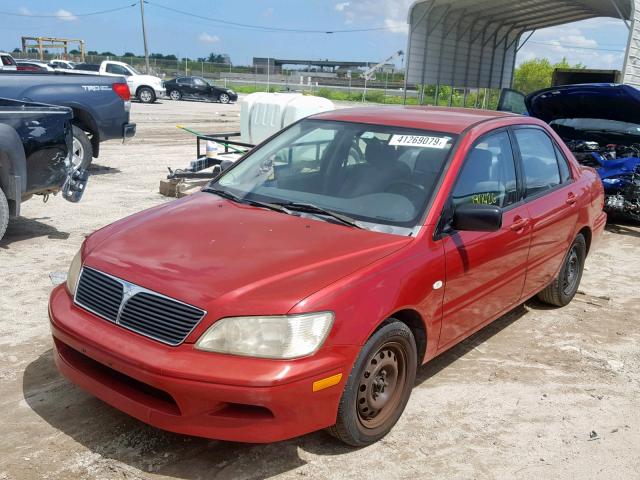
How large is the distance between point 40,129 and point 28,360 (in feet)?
9.91

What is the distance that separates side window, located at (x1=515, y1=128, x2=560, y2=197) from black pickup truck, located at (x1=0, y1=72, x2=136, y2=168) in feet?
21.5

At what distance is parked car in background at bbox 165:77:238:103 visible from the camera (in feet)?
108

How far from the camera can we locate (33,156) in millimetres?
6137

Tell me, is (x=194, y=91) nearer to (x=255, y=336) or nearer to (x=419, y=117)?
(x=419, y=117)

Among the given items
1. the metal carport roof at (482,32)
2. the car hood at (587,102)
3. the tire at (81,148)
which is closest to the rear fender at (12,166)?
the tire at (81,148)

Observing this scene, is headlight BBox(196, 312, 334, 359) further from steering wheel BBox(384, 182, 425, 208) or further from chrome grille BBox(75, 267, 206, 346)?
steering wheel BBox(384, 182, 425, 208)

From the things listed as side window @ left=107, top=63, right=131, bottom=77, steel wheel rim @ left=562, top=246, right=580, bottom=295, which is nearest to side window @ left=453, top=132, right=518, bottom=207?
steel wheel rim @ left=562, top=246, right=580, bottom=295

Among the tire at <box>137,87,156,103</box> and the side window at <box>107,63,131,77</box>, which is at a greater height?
the side window at <box>107,63,131,77</box>

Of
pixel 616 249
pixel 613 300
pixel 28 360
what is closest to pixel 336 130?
pixel 28 360

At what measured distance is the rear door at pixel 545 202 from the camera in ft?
14.7

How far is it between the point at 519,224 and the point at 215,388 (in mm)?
2493

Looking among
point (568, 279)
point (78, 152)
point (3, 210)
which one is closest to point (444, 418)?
point (568, 279)

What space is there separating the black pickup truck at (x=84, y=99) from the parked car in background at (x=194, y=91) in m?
23.3

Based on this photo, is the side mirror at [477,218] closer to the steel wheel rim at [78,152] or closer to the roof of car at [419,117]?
the roof of car at [419,117]
